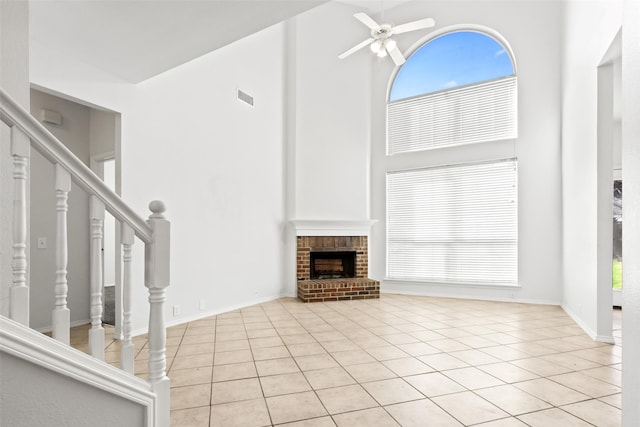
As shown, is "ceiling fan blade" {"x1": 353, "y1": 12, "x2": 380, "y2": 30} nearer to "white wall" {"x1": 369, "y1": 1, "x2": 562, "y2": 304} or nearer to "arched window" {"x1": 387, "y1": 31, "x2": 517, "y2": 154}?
"arched window" {"x1": 387, "y1": 31, "x2": 517, "y2": 154}

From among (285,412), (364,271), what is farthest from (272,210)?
(285,412)

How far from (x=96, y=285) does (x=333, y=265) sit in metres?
4.79

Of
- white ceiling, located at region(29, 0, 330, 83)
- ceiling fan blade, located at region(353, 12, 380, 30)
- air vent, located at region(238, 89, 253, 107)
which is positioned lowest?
white ceiling, located at region(29, 0, 330, 83)

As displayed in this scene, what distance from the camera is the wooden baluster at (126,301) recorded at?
1.69m

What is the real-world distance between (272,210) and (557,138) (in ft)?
14.2

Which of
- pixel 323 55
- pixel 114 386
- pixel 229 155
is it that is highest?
pixel 323 55

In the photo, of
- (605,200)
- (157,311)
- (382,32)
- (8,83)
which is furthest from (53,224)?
(605,200)

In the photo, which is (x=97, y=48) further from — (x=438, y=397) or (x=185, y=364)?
(x=438, y=397)

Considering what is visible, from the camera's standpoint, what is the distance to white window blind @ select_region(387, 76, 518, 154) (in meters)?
5.54

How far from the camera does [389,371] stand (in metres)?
2.73

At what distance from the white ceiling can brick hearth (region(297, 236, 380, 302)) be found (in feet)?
11.4

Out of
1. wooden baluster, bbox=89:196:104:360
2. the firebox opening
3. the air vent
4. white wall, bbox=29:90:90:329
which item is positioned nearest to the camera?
wooden baluster, bbox=89:196:104:360

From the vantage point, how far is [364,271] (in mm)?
6117

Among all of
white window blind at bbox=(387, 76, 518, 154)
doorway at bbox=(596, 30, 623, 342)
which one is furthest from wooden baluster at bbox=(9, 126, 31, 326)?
white window blind at bbox=(387, 76, 518, 154)
